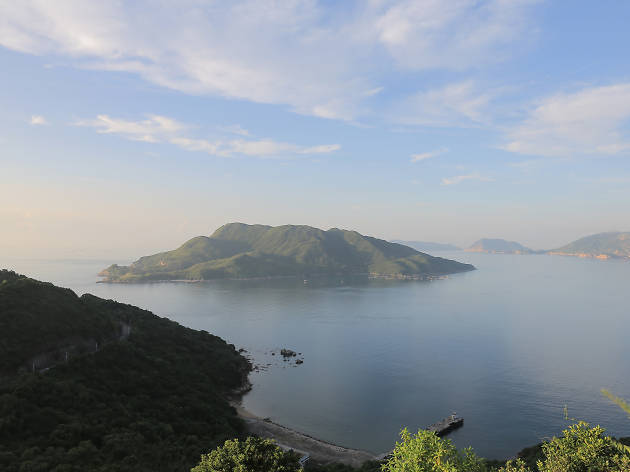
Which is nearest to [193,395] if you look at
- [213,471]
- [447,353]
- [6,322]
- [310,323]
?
[6,322]

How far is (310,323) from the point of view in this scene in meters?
154

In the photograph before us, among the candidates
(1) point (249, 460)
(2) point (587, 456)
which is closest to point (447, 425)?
(2) point (587, 456)

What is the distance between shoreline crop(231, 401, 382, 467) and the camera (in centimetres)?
5398

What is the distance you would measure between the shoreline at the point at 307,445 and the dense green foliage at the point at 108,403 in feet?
14.3

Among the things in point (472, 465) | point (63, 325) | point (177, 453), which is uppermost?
point (63, 325)

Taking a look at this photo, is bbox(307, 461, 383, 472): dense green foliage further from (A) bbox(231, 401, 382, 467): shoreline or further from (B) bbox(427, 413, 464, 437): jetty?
(B) bbox(427, 413, 464, 437): jetty

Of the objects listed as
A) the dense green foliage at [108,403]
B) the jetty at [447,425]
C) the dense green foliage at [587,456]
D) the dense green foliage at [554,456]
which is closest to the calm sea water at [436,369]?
the jetty at [447,425]

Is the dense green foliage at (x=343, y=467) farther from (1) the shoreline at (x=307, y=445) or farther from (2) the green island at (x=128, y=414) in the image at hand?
(1) the shoreline at (x=307, y=445)

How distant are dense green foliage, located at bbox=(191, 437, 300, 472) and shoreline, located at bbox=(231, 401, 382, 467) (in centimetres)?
3054

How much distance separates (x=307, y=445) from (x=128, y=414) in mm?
26999

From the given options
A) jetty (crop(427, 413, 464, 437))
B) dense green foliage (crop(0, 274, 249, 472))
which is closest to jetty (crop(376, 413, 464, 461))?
jetty (crop(427, 413, 464, 437))

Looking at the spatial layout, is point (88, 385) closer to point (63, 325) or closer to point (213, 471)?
point (63, 325)

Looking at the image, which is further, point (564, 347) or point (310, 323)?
point (310, 323)

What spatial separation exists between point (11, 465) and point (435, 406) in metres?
67.9
